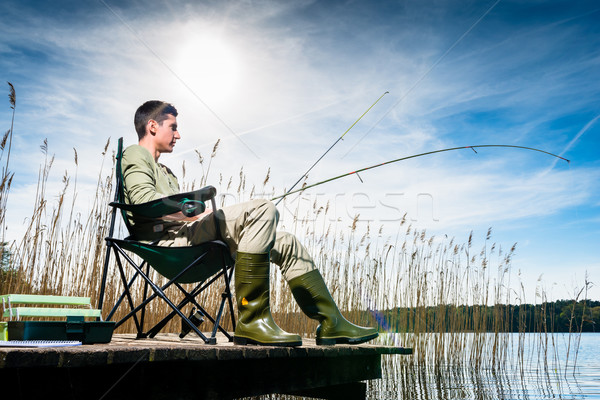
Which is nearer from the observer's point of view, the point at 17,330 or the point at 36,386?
the point at 36,386

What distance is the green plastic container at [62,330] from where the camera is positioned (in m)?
1.43

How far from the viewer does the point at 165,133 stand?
96.1 inches

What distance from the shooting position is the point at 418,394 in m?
3.36

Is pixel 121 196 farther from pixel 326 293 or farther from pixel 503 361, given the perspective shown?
pixel 503 361

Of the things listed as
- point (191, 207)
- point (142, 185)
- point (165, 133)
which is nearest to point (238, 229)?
point (191, 207)

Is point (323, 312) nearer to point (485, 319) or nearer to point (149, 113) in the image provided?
point (149, 113)

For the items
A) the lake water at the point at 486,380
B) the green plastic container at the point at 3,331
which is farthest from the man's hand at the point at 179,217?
the lake water at the point at 486,380

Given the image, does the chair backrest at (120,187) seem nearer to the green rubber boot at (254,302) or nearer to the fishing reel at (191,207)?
the fishing reel at (191,207)

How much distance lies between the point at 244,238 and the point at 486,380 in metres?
3.18

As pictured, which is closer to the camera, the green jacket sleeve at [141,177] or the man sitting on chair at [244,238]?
the man sitting on chair at [244,238]

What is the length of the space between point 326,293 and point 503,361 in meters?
3.32

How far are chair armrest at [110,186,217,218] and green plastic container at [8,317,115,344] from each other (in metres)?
0.58

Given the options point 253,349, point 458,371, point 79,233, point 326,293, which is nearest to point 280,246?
point 326,293

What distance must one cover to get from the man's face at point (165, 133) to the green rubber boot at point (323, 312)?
0.95m
